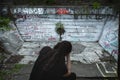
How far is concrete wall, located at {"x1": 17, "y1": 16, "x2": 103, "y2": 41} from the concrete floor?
97 cm

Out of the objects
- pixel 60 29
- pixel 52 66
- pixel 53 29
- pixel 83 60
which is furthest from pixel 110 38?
pixel 52 66

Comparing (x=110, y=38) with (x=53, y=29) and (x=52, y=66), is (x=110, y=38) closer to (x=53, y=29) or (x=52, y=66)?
(x=53, y=29)

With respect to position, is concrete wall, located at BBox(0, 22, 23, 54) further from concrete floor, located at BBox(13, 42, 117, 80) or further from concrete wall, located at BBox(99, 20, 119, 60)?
concrete wall, located at BBox(99, 20, 119, 60)

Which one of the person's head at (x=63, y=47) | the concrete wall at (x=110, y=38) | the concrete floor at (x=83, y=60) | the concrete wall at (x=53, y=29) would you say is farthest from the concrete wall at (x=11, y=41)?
the person's head at (x=63, y=47)

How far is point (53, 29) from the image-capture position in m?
19.4

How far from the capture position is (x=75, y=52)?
1519cm

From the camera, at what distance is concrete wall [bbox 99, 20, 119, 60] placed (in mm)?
14664

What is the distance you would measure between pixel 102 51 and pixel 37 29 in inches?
239

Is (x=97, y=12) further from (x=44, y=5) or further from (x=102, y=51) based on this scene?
(x=102, y=51)

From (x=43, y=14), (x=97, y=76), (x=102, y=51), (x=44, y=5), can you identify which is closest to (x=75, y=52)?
(x=102, y=51)

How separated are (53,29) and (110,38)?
4.81 m

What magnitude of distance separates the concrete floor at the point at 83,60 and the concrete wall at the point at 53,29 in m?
0.97

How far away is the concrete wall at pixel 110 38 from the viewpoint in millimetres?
14664

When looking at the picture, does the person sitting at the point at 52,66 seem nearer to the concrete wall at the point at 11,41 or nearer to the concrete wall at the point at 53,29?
the concrete wall at the point at 11,41
